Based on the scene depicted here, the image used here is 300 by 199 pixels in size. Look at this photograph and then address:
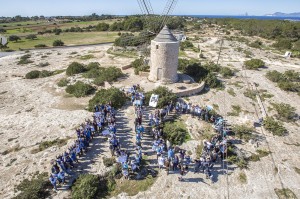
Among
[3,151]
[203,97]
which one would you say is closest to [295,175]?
[203,97]

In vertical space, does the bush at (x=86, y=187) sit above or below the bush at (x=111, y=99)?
below

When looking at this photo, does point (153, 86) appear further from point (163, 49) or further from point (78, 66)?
point (78, 66)

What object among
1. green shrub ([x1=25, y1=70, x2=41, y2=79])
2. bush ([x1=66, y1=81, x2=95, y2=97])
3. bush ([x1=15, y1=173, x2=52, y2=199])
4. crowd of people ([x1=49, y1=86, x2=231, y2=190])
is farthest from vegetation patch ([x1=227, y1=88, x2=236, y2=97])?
green shrub ([x1=25, y1=70, x2=41, y2=79])

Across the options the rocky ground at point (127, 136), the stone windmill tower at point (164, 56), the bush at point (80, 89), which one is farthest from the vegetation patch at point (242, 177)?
the bush at point (80, 89)

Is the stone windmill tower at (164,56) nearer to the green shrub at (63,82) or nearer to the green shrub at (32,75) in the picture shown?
the green shrub at (63,82)

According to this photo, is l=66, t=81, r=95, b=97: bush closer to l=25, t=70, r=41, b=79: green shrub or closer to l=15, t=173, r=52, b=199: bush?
l=25, t=70, r=41, b=79: green shrub

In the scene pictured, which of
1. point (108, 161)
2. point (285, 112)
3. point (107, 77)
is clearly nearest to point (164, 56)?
point (107, 77)

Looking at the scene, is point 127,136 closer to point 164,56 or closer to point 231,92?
point 164,56
